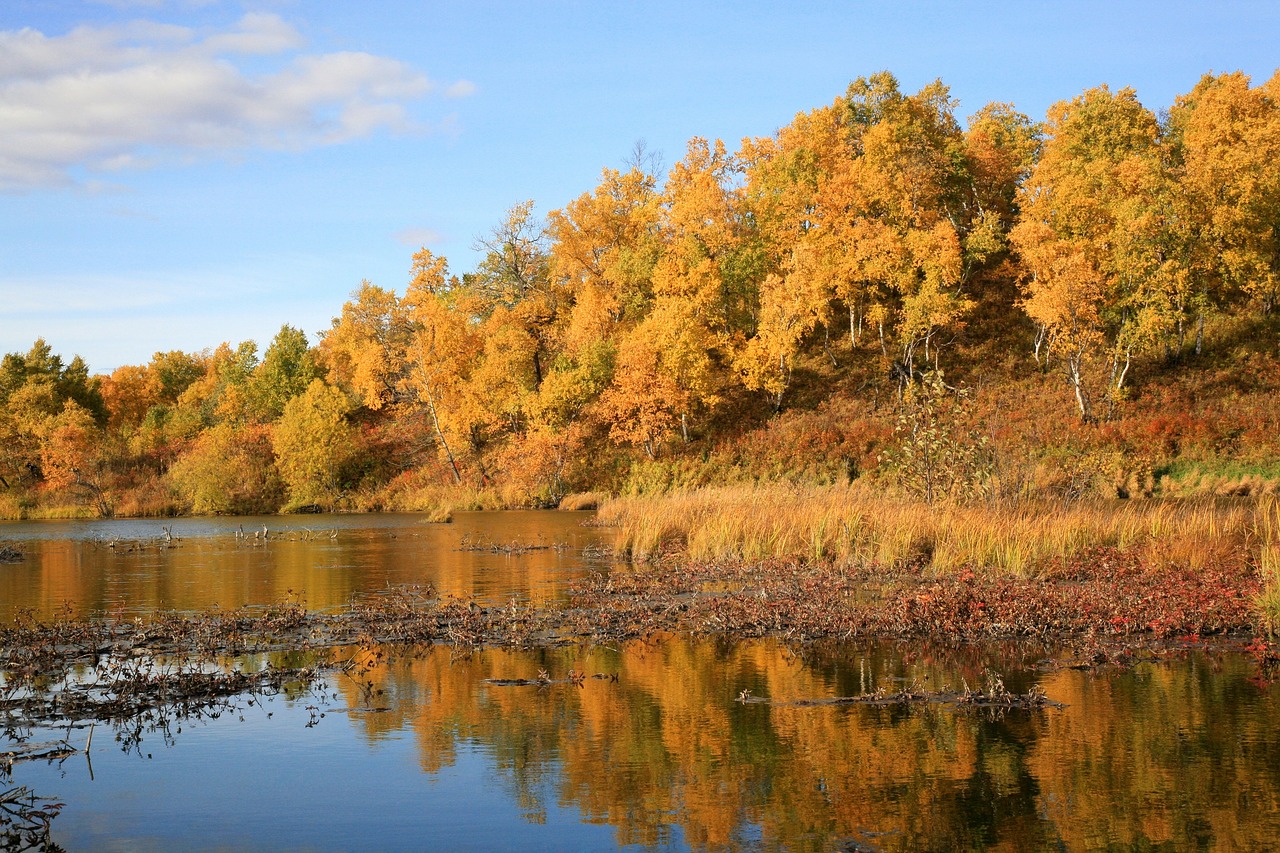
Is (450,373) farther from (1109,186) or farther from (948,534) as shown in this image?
(948,534)

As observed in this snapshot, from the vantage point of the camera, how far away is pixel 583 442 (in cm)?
6391

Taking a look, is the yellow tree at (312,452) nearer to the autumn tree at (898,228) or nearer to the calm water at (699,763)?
the autumn tree at (898,228)

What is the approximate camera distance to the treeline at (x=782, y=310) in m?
55.3

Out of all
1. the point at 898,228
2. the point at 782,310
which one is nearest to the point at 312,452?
the point at 782,310

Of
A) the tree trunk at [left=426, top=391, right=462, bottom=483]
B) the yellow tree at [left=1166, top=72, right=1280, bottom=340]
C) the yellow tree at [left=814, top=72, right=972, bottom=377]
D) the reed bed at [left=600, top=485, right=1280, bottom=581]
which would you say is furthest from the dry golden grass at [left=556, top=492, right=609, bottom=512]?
the yellow tree at [left=1166, top=72, right=1280, bottom=340]

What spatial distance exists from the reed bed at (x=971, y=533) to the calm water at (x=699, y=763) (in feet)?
22.2

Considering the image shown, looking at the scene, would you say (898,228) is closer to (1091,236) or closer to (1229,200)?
(1091,236)

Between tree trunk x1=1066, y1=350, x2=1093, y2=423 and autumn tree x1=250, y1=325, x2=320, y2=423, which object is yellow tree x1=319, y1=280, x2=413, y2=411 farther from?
tree trunk x1=1066, y1=350, x2=1093, y2=423

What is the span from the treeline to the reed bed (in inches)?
1094

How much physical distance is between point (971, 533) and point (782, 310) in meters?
39.8

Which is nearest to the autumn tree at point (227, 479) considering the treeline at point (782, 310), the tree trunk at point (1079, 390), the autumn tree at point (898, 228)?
the treeline at point (782, 310)

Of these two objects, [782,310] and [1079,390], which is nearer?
[1079,390]

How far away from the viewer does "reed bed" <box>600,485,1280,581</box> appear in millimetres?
20734

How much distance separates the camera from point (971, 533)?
22.0 metres
